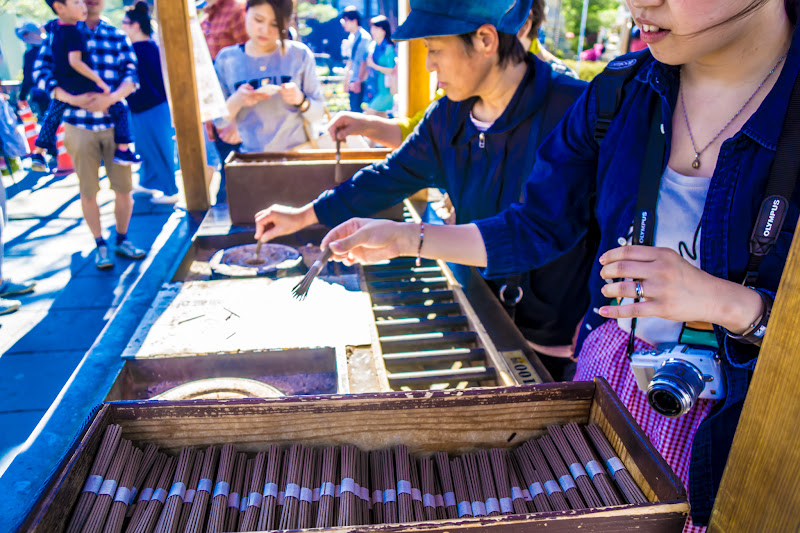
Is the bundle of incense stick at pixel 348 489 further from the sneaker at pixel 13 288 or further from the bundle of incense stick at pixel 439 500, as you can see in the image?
the sneaker at pixel 13 288

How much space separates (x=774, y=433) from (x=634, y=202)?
552 millimetres

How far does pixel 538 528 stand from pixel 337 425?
0.35 m

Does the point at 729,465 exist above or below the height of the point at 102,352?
above

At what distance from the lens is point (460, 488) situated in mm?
853

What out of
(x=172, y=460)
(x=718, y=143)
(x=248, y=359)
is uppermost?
(x=718, y=143)

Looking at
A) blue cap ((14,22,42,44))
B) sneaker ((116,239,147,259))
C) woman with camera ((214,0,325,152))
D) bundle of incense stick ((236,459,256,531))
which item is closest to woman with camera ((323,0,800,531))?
bundle of incense stick ((236,459,256,531))

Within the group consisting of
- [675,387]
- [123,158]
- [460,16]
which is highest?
[460,16]

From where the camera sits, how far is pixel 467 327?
5.73 ft

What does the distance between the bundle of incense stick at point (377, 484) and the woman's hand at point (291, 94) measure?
2.83m

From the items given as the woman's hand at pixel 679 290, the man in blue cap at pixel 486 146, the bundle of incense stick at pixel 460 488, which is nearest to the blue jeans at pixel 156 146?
the man in blue cap at pixel 486 146

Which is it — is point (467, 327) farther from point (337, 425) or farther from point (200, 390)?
point (337, 425)

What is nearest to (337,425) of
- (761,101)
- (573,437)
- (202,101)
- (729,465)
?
(573,437)

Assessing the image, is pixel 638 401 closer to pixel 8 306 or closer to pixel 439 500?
pixel 439 500

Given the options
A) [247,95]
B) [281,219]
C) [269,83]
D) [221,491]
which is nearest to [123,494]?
[221,491]
